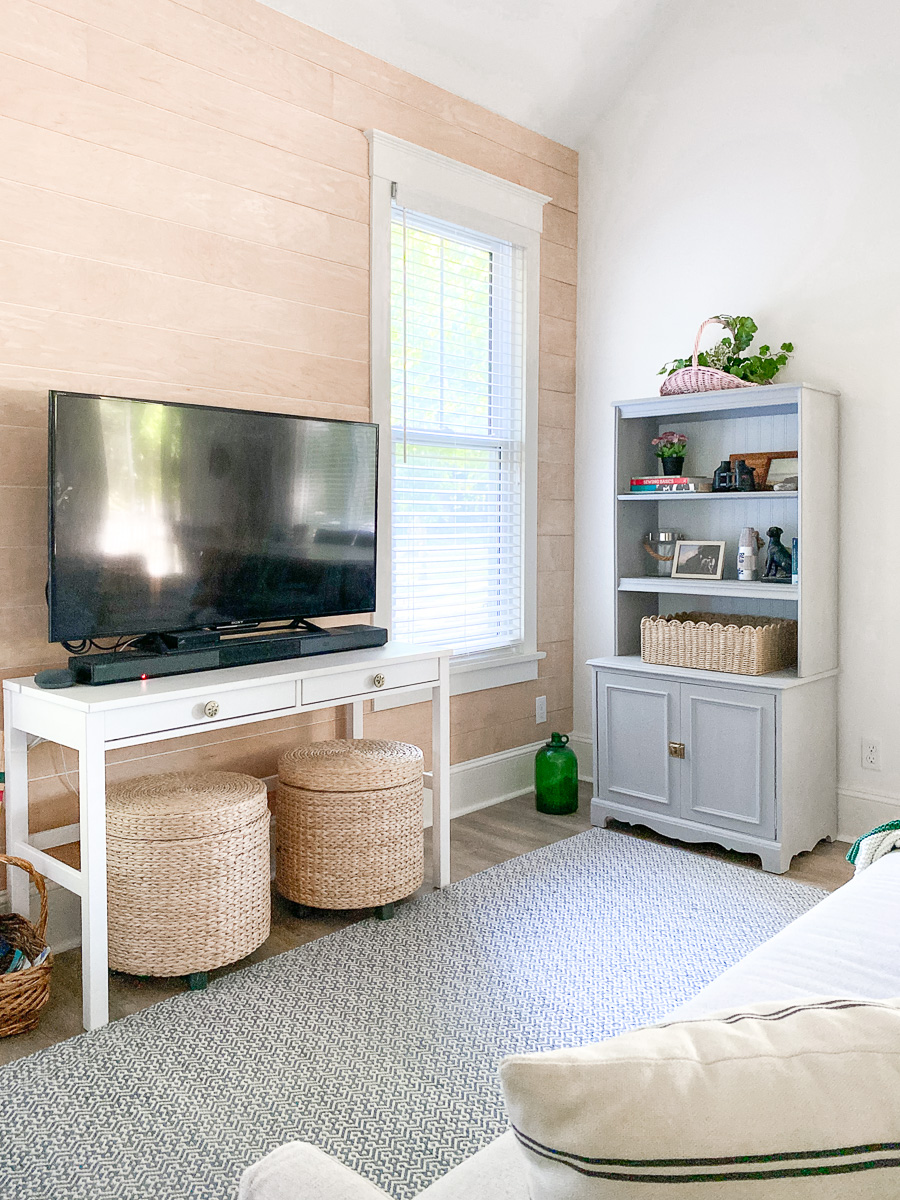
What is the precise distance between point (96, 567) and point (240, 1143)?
137 cm

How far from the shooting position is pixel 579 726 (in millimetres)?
4328

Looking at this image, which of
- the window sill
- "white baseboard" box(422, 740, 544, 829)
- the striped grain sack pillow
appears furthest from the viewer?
"white baseboard" box(422, 740, 544, 829)

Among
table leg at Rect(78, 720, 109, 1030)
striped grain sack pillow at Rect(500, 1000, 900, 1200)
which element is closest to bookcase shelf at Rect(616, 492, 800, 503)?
table leg at Rect(78, 720, 109, 1030)

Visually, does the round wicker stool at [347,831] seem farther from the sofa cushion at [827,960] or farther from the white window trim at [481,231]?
the sofa cushion at [827,960]

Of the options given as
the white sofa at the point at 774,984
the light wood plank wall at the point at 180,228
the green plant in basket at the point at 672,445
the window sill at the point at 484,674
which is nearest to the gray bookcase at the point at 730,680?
the green plant in basket at the point at 672,445

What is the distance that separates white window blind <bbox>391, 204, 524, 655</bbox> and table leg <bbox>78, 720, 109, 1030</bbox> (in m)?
1.53

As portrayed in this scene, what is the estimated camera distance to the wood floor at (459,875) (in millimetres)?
2234

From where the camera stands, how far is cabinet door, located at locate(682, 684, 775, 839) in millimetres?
3168

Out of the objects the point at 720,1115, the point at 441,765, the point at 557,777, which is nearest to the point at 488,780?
the point at 557,777

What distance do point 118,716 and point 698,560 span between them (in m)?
2.35

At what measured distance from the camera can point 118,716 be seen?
217cm

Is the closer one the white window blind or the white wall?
the white wall

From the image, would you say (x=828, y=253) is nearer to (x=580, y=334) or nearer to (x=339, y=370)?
(x=580, y=334)

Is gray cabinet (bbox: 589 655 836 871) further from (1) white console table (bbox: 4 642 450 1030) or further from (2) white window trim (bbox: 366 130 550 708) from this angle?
(1) white console table (bbox: 4 642 450 1030)
